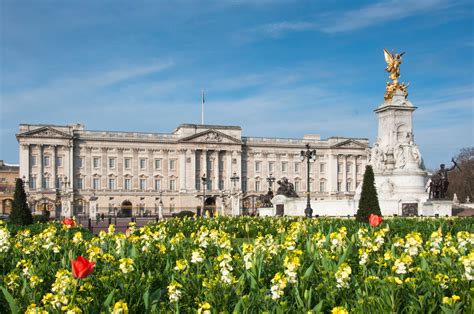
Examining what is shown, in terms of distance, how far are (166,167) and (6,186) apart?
3283cm

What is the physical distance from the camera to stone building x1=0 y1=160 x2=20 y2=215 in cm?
10375

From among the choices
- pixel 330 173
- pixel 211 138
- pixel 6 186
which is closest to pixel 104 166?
pixel 211 138

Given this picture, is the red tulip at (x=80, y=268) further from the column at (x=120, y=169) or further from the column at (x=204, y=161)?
the column at (x=204, y=161)

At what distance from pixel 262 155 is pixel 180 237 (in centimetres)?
9188

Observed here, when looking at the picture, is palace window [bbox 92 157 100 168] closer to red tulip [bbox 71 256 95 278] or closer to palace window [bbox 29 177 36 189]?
palace window [bbox 29 177 36 189]

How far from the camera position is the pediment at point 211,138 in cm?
9659

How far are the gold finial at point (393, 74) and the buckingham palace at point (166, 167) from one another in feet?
164

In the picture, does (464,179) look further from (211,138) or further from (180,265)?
(180,265)

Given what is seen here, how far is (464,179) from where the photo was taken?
85.4m

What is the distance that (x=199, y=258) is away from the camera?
26.7ft

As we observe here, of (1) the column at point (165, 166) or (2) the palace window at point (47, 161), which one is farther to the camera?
(1) the column at point (165, 166)

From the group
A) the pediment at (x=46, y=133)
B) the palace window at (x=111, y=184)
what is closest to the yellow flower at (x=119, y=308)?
the pediment at (x=46, y=133)

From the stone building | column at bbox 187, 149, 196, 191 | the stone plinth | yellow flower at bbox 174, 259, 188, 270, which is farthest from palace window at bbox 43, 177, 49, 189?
yellow flower at bbox 174, 259, 188, 270

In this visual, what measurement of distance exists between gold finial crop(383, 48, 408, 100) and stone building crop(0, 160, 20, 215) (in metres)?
83.5
